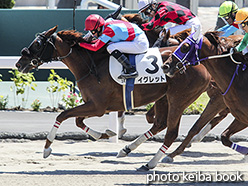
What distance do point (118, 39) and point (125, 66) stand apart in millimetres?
374

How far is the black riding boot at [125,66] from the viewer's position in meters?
6.62

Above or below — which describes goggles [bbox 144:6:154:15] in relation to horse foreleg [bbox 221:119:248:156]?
above

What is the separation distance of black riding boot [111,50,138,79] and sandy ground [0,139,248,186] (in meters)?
1.13

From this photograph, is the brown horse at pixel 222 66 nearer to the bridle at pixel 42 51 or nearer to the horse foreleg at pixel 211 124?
the bridle at pixel 42 51

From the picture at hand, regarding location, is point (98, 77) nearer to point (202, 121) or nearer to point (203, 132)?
point (202, 121)

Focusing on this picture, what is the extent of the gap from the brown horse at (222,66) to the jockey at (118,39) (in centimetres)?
82

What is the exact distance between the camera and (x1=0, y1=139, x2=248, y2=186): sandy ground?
582cm

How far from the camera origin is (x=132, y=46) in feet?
22.1

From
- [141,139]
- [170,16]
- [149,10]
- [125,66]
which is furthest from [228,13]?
[141,139]

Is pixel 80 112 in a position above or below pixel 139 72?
below

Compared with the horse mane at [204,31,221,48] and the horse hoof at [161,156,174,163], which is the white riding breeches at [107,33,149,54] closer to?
the horse mane at [204,31,221,48]

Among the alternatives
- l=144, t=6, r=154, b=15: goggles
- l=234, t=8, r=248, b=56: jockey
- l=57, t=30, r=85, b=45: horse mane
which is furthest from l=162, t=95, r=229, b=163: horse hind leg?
l=57, t=30, r=85, b=45: horse mane

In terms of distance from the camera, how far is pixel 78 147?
8.06m

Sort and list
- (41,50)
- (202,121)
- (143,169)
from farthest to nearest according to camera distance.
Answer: (202,121)
(41,50)
(143,169)
